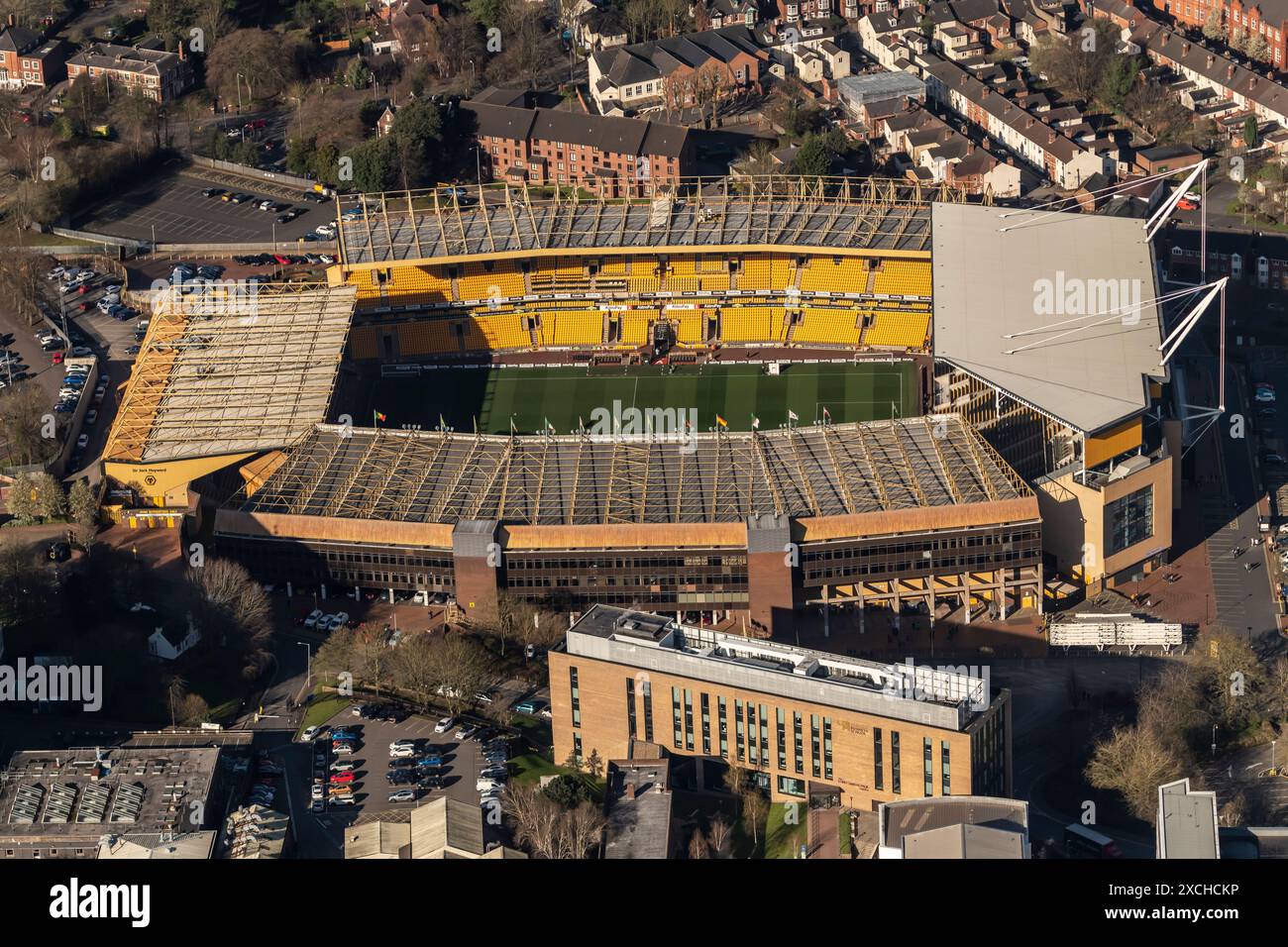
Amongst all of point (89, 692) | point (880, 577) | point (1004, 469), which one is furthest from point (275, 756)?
point (1004, 469)

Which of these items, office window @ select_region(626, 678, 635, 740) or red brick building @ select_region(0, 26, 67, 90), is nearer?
office window @ select_region(626, 678, 635, 740)

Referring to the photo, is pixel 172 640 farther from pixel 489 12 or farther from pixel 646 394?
pixel 489 12

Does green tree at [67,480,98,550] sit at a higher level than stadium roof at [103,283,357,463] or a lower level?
lower

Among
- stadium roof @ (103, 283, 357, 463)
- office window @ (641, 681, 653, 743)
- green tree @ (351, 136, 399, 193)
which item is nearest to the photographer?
office window @ (641, 681, 653, 743)

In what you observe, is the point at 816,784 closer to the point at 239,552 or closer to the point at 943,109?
the point at 239,552

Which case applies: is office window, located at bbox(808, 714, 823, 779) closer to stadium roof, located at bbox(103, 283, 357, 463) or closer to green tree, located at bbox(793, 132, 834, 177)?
stadium roof, located at bbox(103, 283, 357, 463)

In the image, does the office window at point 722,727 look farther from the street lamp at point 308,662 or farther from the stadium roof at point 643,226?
the stadium roof at point 643,226

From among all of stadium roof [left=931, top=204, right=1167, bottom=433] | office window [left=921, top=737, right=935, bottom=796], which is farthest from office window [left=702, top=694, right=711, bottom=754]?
stadium roof [left=931, top=204, right=1167, bottom=433]
